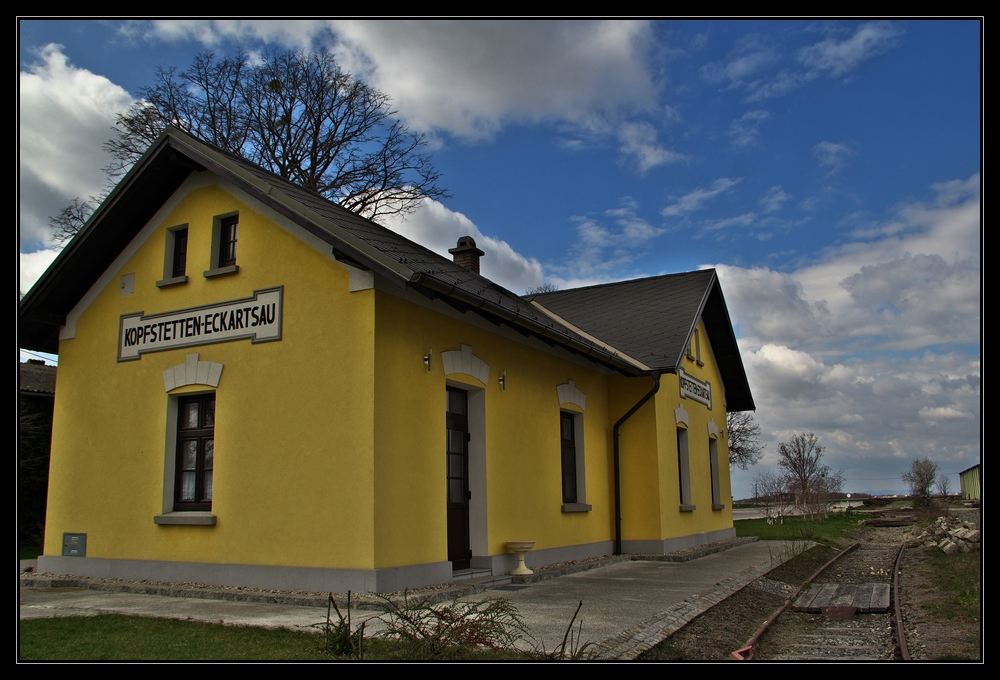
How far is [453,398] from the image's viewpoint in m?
10.1

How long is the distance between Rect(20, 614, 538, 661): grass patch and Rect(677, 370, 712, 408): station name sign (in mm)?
10858

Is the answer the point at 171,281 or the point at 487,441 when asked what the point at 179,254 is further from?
the point at 487,441

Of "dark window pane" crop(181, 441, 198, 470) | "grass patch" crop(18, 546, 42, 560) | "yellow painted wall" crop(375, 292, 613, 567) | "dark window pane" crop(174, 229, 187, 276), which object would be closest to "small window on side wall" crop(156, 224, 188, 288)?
"dark window pane" crop(174, 229, 187, 276)

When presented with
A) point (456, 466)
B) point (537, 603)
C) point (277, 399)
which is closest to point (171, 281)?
point (277, 399)

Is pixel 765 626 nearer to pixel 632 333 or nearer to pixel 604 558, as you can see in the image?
pixel 604 558

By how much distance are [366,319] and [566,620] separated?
366cm

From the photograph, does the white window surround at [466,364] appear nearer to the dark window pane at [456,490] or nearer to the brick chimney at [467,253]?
the dark window pane at [456,490]

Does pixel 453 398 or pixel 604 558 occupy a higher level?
pixel 453 398

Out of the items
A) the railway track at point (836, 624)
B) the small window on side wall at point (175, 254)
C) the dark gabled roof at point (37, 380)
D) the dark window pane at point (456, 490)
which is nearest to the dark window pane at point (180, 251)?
the small window on side wall at point (175, 254)

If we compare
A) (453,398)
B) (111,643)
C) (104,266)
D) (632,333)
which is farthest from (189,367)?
(632,333)

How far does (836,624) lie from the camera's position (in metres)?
8.37

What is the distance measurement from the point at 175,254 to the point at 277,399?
2929 millimetres

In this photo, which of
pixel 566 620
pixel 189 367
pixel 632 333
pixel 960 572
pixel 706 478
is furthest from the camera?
pixel 706 478

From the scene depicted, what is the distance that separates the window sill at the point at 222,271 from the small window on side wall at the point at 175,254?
0.66 metres
